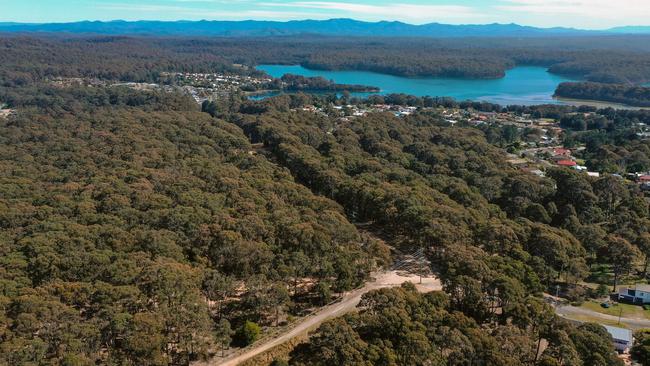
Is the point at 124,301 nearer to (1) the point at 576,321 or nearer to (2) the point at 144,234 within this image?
(2) the point at 144,234

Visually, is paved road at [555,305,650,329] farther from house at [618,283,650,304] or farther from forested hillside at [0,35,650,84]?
forested hillside at [0,35,650,84]

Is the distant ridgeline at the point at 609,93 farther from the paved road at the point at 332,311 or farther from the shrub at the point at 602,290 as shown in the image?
the paved road at the point at 332,311

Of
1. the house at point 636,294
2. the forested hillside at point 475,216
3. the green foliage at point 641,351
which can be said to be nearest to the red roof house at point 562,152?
the forested hillside at point 475,216

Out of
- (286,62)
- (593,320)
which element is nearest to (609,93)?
(593,320)

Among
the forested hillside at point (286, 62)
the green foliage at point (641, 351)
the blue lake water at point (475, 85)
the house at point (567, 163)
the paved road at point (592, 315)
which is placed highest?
the forested hillside at point (286, 62)

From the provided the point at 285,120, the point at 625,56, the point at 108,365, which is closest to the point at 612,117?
the point at 285,120

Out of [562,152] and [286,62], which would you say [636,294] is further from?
[286,62]

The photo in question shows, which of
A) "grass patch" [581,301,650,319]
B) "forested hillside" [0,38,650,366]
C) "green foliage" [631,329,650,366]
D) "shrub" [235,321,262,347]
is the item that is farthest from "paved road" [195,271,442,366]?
"green foliage" [631,329,650,366]
